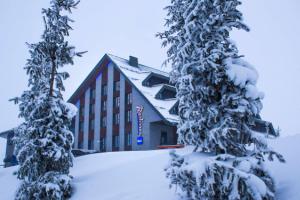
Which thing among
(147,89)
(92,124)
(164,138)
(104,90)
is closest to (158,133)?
(164,138)

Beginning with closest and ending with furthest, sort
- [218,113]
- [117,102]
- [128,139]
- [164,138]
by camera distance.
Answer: [218,113] → [164,138] → [128,139] → [117,102]

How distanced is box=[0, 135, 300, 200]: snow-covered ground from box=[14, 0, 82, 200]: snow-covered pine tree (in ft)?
5.39

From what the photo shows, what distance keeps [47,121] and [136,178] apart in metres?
5.72

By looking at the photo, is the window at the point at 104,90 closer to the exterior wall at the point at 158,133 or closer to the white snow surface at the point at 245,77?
the exterior wall at the point at 158,133

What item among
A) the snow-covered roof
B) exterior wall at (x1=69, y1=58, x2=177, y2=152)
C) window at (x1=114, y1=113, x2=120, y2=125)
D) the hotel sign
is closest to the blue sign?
the hotel sign

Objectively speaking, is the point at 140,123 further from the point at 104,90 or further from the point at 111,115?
the point at 104,90

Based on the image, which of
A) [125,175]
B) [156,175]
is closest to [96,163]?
[125,175]

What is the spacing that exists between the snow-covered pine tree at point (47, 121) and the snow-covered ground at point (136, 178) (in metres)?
1.64

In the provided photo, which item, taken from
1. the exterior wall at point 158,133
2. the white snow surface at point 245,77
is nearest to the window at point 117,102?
the exterior wall at point 158,133

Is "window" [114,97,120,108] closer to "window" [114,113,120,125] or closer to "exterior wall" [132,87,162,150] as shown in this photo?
"window" [114,113,120,125]

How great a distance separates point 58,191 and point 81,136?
25.7 m

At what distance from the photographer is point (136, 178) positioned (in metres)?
14.7

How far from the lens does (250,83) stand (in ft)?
29.2

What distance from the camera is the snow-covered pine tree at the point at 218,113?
8102 millimetres
